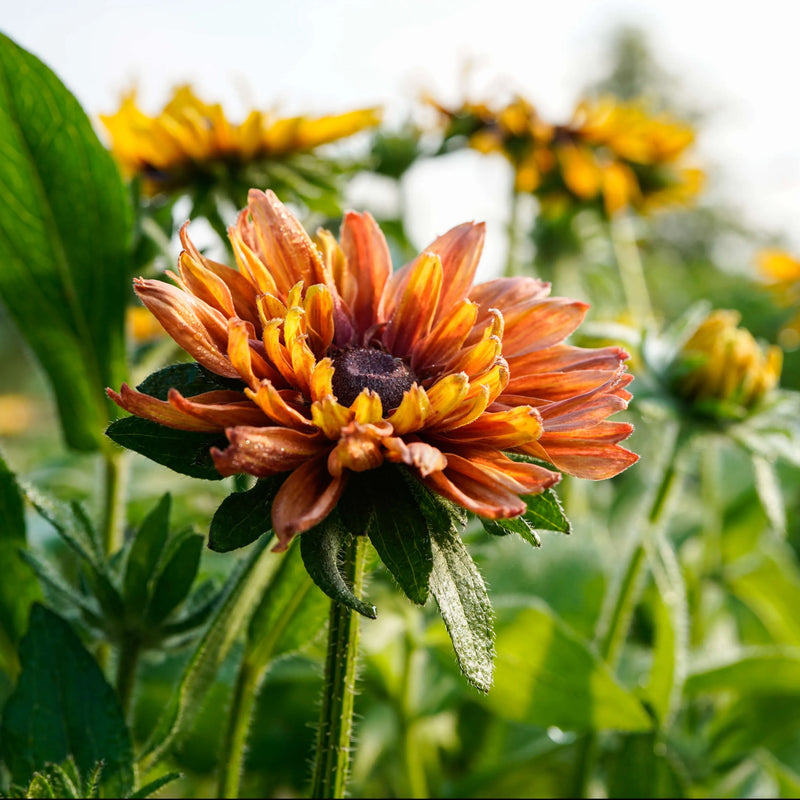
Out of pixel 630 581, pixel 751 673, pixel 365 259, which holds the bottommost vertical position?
pixel 751 673

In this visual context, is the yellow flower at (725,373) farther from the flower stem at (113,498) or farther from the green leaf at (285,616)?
the flower stem at (113,498)

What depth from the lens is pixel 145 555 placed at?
0.64 metres

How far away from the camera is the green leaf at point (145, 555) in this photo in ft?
2.07

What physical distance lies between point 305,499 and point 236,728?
29 cm

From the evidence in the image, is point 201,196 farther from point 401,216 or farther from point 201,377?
point 201,377

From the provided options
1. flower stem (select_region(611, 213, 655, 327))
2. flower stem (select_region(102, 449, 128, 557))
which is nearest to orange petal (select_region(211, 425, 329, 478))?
flower stem (select_region(102, 449, 128, 557))

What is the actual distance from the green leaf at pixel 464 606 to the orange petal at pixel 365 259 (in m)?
0.18

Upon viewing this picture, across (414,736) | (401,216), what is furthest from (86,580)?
(401,216)

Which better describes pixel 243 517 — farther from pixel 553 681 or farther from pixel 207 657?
pixel 553 681

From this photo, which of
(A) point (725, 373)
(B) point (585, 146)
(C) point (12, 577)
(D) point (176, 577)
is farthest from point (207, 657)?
(B) point (585, 146)

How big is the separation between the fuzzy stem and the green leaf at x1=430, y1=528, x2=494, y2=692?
0.31 m

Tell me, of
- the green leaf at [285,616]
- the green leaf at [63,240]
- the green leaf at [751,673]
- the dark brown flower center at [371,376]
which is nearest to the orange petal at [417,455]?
the dark brown flower center at [371,376]

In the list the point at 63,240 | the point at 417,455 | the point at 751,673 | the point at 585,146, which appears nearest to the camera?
the point at 417,455

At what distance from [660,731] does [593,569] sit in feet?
1.12
